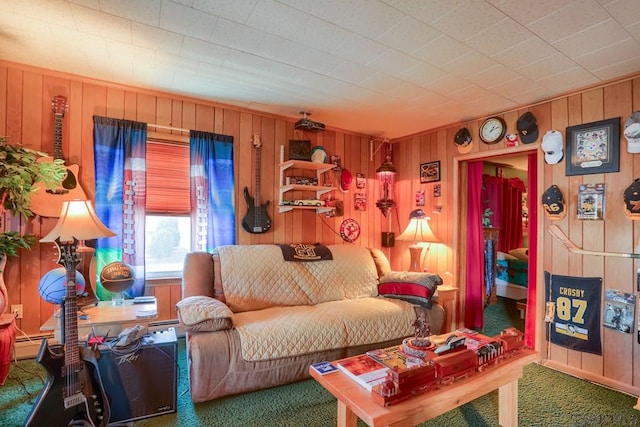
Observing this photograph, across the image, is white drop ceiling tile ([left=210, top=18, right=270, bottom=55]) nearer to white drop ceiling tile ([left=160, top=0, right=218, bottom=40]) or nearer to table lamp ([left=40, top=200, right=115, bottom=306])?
white drop ceiling tile ([left=160, top=0, right=218, bottom=40])

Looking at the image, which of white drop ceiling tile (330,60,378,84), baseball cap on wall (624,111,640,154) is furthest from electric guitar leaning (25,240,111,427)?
baseball cap on wall (624,111,640,154)

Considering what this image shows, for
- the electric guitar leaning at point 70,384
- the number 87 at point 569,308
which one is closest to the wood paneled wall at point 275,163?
the number 87 at point 569,308

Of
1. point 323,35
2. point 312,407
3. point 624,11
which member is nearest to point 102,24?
point 323,35

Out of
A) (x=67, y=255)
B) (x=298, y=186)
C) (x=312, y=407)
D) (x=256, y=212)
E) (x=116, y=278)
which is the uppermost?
(x=298, y=186)

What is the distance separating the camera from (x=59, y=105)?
2504 millimetres

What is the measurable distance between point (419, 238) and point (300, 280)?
4.78 ft

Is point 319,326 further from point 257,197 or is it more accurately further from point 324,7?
point 324,7

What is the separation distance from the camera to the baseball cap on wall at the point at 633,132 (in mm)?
2268

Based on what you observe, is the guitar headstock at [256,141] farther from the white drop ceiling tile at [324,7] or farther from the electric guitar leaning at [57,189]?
the white drop ceiling tile at [324,7]

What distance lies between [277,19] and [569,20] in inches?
63.1

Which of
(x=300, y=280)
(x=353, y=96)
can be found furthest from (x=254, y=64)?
(x=300, y=280)

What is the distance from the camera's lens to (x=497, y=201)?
503 centimetres

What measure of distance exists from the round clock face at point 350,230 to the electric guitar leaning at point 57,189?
259cm

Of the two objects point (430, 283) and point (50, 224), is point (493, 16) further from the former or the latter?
point (50, 224)
